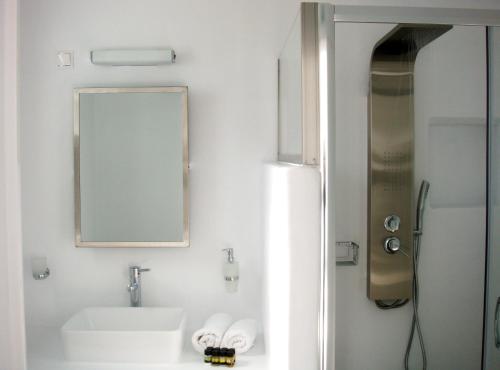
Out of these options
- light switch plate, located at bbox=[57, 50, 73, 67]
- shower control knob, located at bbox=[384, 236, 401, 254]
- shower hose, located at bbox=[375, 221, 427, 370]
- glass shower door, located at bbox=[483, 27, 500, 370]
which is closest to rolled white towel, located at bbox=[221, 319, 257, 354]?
shower hose, located at bbox=[375, 221, 427, 370]

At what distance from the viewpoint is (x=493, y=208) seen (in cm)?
148

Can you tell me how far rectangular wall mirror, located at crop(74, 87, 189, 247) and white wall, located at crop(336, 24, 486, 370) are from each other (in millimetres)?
961

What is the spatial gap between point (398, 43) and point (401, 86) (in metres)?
0.13

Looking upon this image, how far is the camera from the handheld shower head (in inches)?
55.5

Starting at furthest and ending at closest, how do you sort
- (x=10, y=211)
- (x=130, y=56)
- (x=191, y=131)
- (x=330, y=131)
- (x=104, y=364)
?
(x=191, y=131) → (x=130, y=56) → (x=104, y=364) → (x=330, y=131) → (x=10, y=211)

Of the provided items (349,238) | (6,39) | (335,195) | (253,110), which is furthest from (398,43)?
(6,39)

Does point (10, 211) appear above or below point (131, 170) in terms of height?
below

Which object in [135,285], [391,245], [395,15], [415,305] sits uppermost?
[395,15]

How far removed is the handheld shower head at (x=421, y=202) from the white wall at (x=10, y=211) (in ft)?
3.72

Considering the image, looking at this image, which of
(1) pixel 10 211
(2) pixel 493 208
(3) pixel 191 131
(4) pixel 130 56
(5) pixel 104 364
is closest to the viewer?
(1) pixel 10 211

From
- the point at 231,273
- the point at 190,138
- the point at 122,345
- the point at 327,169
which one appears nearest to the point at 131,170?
the point at 190,138

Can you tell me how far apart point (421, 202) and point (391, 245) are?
16cm

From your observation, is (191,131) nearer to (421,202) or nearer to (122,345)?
(122,345)

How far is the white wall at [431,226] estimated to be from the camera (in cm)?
140
